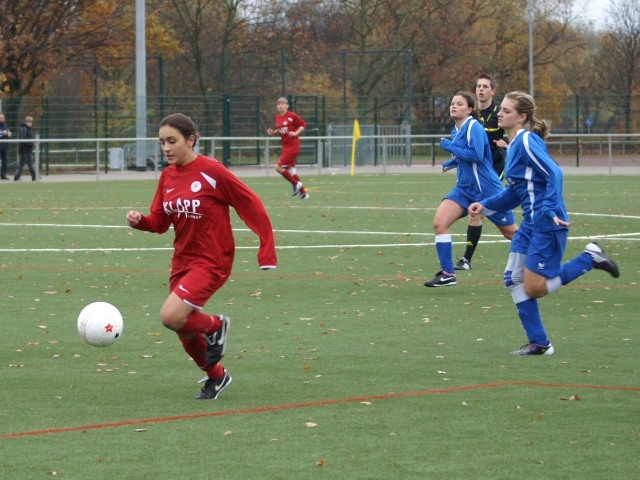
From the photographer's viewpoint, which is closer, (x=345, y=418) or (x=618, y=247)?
(x=345, y=418)

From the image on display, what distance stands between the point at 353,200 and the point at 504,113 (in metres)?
17.6

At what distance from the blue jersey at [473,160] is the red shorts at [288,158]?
50.3 ft

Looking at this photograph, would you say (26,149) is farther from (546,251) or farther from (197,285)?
(197,285)

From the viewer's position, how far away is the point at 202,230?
303 inches

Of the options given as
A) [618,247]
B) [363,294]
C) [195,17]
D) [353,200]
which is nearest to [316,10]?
[195,17]

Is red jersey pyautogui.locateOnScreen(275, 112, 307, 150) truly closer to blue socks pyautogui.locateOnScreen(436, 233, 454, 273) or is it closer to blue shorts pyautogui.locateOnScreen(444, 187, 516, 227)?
blue shorts pyautogui.locateOnScreen(444, 187, 516, 227)

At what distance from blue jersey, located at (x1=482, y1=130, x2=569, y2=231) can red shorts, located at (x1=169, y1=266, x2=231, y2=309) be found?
2.37 m

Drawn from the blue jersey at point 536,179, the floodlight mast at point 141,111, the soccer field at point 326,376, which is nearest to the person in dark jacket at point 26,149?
the floodlight mast at point 141,111

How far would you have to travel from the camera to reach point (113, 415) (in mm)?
7066

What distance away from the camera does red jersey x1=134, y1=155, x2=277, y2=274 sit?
25.2 ft

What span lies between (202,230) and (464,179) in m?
6.12

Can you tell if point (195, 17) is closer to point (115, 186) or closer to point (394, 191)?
point (115, 186)

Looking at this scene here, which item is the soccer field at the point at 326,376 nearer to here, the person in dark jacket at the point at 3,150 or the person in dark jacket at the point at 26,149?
the person in dark jacket at the point at 3,150

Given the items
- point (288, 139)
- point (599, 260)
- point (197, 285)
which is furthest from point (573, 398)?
point (288, 139)
